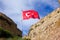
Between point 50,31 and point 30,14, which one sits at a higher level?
point 30,14

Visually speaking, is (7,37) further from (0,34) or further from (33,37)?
(33,37)

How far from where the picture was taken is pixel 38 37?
22297 millimetres

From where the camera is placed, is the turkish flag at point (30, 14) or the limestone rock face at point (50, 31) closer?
the limestone rock face at point (50, 31)

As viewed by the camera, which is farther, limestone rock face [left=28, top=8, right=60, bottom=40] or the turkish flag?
the turkish flag

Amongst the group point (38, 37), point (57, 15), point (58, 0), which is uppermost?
point (58, 0)

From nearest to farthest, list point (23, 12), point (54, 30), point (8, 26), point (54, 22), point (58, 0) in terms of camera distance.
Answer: point (54, 30), point (54, 22), point (58, 0), point (23, 12), point (8, 26)

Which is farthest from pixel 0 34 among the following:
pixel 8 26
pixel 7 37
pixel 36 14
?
pixel 8 26

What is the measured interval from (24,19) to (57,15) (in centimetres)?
382

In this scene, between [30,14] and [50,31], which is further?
[30,14]

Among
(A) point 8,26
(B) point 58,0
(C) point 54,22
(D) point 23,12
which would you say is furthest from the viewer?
(A) point 8,26

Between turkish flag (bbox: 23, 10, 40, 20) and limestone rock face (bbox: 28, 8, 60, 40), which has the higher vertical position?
turkish flag (bbox: 23, 10, 40, 20)

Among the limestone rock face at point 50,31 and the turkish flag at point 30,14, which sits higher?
the turkish flag at point 30,14

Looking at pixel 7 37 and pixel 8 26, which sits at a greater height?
pixel 8 26

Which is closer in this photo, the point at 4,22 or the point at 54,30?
the point at 54,30
